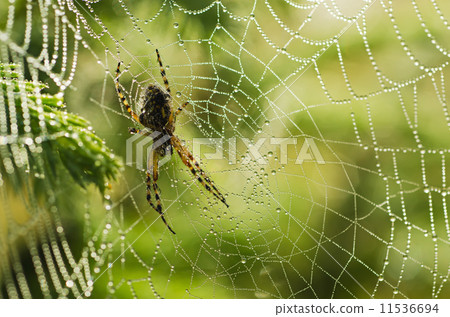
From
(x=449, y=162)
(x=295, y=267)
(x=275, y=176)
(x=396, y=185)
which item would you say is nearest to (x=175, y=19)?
(x=275, y=176)

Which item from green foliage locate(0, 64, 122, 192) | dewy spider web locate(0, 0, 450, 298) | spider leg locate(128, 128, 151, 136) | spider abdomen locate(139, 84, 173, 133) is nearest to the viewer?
green foliage locate(0, 64, 122, 192)

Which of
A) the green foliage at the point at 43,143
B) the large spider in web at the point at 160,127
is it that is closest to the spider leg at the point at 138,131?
the large spider in web at the point at 160,127

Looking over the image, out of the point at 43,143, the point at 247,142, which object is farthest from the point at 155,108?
the point at 43,143

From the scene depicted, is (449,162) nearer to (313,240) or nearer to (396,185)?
(396,185)

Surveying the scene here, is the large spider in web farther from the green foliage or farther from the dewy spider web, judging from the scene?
the green foliage

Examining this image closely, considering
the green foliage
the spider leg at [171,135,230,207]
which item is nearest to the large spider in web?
the spider leg at [171,135,230,207]

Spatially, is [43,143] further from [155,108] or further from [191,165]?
[191,165]

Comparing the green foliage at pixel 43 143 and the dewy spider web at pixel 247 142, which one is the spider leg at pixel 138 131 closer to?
the dewy spider web at pixel 247 142
